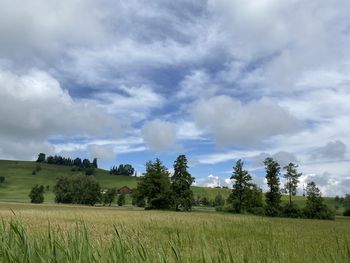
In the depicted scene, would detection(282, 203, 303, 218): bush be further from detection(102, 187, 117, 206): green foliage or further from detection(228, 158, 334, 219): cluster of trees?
detection(102, 187, 117, 206): green foliage

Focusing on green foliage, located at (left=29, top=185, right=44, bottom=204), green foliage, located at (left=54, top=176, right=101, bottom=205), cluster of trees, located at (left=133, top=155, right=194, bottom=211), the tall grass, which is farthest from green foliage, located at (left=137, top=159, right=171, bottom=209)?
the tall grass

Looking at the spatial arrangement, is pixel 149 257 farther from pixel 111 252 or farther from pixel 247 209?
pixel 247 209

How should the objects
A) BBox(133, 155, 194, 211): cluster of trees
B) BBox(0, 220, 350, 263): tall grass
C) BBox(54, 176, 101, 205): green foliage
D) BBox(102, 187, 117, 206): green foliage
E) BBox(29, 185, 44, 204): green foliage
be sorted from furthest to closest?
BBox(102, 187, 117, 206): green foliage < BBox(29, 185, 44, 204): green foliage < BBox(54, 176, 101, 205): green foliage < BBox(133, 155, 194, 211): cluster of trees < BBox(0, 220, 350, 263): tall grass

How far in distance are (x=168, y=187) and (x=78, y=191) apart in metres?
62.9

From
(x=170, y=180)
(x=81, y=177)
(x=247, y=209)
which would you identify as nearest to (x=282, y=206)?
(x=247, y=209)

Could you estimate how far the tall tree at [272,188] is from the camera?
281 ft

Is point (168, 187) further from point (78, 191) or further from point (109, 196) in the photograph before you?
point (109, 196)

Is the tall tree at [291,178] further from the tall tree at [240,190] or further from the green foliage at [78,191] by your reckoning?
the green foliage at [78,191]

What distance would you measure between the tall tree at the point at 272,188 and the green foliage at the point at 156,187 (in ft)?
72.6

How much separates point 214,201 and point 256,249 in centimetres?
17717

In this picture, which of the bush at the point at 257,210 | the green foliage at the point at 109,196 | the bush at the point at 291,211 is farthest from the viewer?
the green foliage at the point at 109,196

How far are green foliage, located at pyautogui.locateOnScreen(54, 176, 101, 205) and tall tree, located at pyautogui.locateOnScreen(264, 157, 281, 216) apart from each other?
7632 cm

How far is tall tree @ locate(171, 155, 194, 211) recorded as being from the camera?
9281cm

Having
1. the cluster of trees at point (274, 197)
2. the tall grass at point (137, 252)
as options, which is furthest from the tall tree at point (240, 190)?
the tall grass at point (137, 252)
